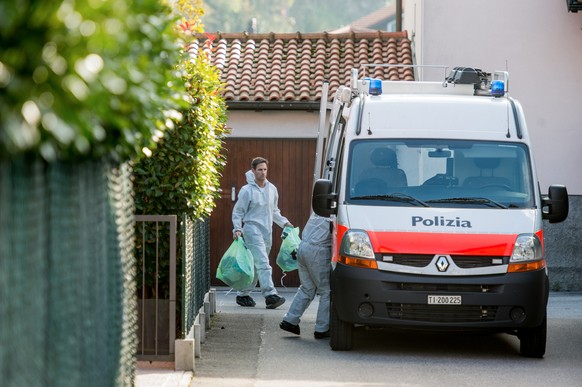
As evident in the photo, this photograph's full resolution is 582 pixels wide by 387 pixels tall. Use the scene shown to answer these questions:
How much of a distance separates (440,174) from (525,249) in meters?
1.11

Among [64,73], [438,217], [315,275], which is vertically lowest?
[315,275]

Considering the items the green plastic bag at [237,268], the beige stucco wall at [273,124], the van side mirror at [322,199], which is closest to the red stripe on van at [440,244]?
the van side mirror at [322,199]

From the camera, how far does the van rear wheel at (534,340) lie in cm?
1121

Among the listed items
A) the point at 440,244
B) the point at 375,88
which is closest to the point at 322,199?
the point at 440,244

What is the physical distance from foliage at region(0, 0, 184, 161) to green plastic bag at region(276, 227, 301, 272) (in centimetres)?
1058

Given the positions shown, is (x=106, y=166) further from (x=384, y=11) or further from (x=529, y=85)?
(x=384, y=11)

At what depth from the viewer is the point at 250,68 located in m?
21.4

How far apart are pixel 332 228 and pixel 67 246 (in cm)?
757

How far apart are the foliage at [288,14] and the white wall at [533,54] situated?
63.3 m

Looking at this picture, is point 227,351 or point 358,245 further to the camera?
point 227,351

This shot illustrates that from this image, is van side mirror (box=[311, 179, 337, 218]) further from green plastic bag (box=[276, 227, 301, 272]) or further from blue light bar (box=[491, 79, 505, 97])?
green plastic bag (box=[276, 227, 301, 272])

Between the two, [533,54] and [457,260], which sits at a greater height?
[533,54]

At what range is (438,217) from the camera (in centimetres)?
1122

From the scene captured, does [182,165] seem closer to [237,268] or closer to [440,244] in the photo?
[440,244]
